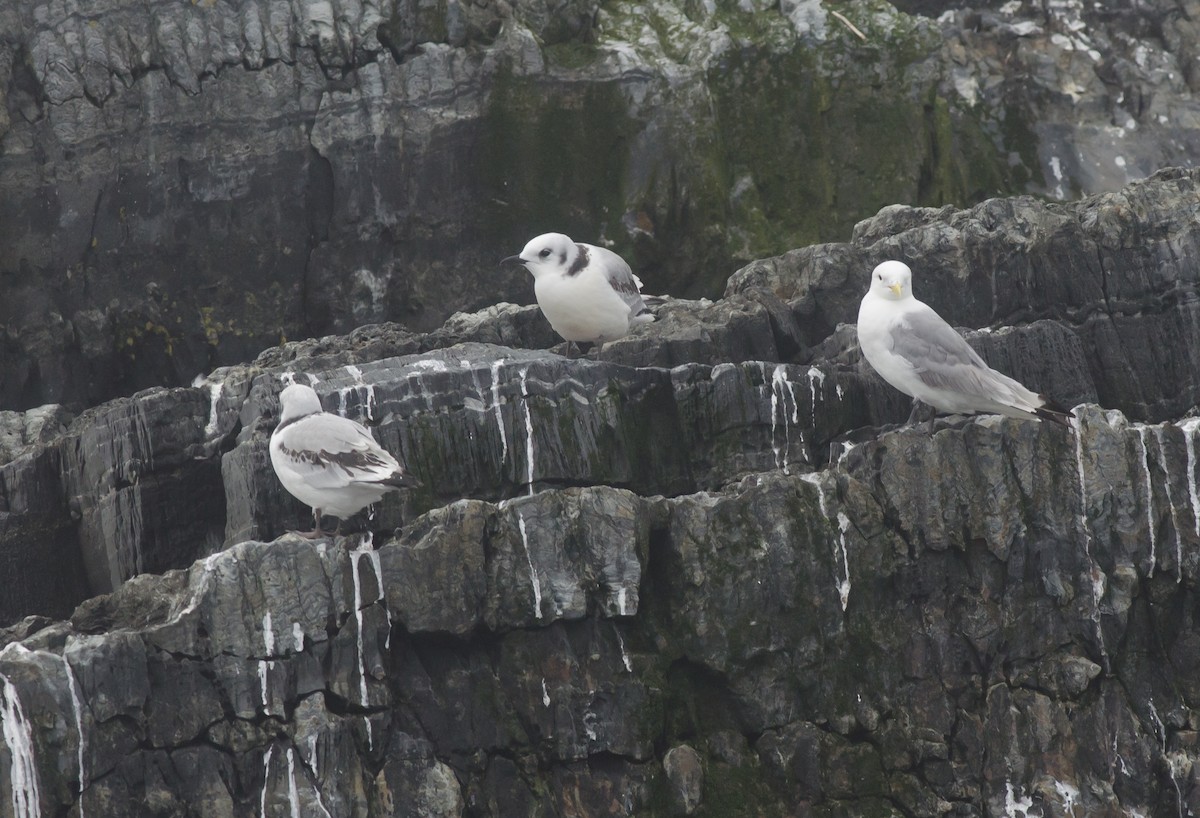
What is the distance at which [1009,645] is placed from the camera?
447 inches

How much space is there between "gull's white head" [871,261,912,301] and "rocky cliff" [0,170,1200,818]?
1.09 metres

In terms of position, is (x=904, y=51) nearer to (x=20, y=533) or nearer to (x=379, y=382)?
(x=379, y=382)

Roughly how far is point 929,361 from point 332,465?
13.2 ft

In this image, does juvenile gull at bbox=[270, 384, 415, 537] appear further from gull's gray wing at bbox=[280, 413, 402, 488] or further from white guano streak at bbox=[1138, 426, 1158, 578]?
white guano streak at bbox=[1138, 426, 1158, 578]

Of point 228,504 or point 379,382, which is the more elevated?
point 379,382

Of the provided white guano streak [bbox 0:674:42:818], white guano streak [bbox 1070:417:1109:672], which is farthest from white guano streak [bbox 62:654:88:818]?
white guano streak [bbox 1070:417:1109:672]

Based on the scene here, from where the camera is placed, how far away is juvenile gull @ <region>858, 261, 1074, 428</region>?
37.5 feet

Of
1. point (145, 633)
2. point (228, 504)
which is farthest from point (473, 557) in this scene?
point (228, 504)

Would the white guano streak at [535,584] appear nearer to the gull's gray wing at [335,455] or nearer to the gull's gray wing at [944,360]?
the gull's gray wing at [335,455]

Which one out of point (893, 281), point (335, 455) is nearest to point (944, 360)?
point (893, 281)

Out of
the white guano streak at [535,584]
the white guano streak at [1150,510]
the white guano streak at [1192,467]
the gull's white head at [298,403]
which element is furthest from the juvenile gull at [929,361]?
the gull's white head at [298,403]

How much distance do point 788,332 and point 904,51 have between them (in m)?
7.59

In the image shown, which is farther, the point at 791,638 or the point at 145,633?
the point at 791,638

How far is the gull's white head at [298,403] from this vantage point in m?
11.8
